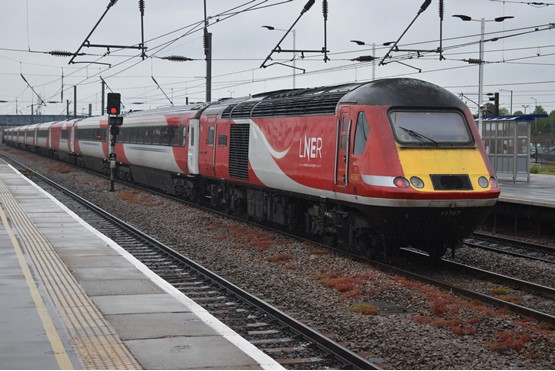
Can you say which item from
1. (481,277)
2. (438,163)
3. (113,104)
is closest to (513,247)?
(481,277)

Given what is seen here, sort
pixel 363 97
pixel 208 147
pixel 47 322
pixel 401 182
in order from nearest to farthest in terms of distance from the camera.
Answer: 1. pixel 47 322
2. pixel 401 182
3. pixel 363 97
4. pixel 208 147

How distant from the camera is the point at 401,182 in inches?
555

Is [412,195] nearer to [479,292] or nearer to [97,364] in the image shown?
[479,292]

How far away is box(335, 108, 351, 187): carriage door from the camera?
15.4m

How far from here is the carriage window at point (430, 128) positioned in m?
14.6

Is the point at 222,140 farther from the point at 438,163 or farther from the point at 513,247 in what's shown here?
the point at 438,163

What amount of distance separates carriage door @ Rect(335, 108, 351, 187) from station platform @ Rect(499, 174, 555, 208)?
7.23 m

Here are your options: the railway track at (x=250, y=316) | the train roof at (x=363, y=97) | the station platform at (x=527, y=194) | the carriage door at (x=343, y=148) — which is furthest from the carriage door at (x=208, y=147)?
the carriage door at (x=343, y=148)

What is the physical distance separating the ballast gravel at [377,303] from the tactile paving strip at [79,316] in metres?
2.83

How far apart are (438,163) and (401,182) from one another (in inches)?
33.7

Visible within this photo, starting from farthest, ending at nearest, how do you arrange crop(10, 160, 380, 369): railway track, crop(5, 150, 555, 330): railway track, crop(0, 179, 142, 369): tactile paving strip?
crop(5, 150, 555, 330): railway track < crop(10, 160, 380, 369): railway track < crop(0, 179, 142, 369): tactile paving strip

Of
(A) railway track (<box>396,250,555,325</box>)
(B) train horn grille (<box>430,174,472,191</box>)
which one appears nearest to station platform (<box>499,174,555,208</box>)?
(A) railway track (<box>396,250,555,325</box>)

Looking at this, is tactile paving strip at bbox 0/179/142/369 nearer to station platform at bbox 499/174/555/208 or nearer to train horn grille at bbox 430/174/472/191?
train horn grille at bbox 430/174/472/191

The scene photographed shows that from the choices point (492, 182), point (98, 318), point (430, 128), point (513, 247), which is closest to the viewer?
point (98, 318)
